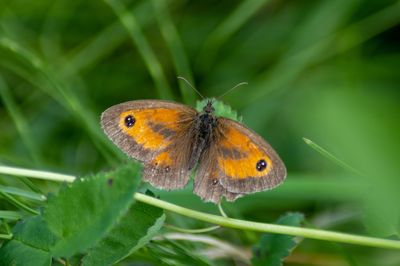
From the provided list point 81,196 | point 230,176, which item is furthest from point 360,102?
point 230,176

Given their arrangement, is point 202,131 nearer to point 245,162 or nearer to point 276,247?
point 245,162

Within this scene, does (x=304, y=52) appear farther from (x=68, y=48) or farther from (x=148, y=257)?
(x=148, y=257)

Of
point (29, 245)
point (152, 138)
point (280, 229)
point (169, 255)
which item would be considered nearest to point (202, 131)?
point (152, 138)

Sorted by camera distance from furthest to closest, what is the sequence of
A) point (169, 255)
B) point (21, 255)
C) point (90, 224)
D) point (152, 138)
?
point (152, 138)
point (169, 255)
point (21, 255)
point (90, 224)

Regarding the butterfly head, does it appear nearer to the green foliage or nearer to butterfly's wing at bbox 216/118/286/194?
butterfly's wing at bbox 216/118/286/194

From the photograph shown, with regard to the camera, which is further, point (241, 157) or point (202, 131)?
point (202, 131)
